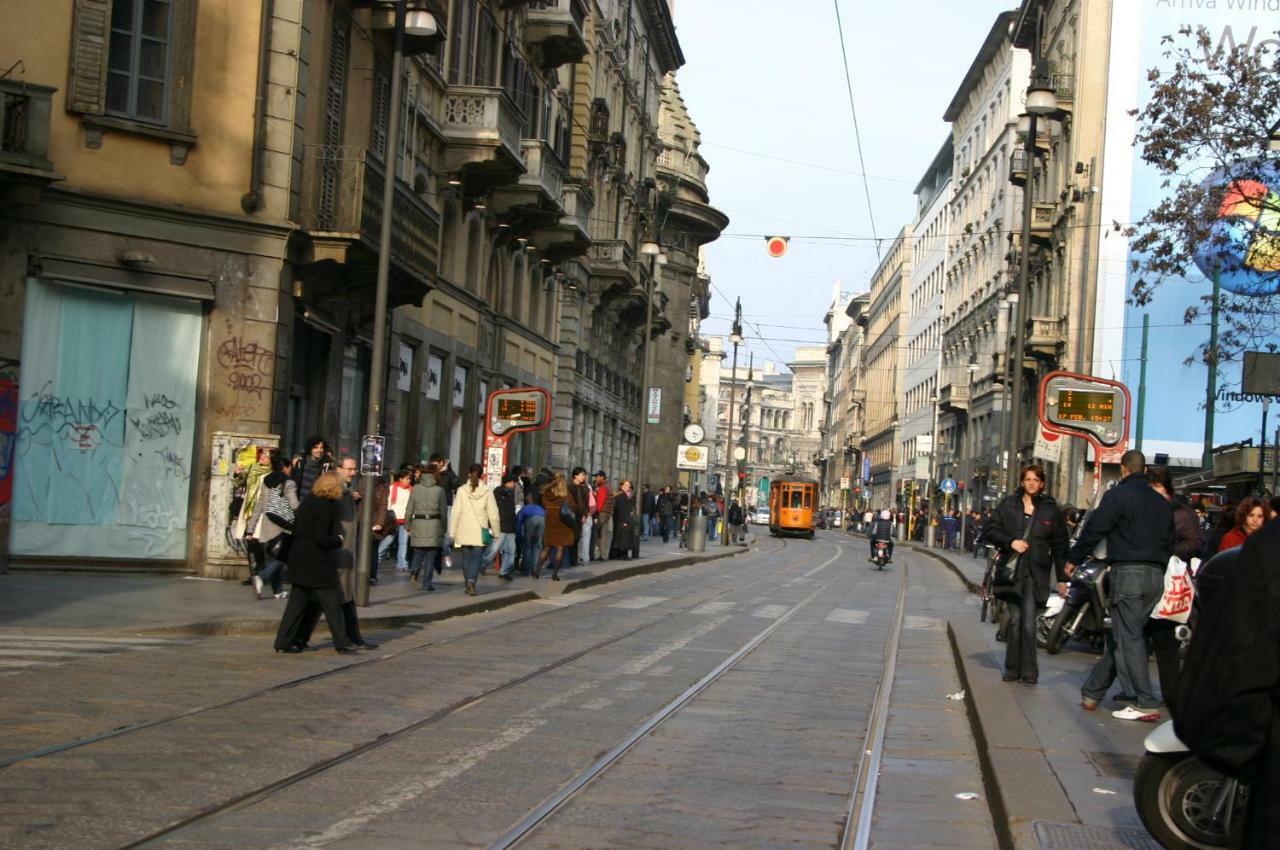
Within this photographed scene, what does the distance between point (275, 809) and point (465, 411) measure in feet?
92.3

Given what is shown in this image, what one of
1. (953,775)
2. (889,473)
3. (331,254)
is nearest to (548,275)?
(331,254)

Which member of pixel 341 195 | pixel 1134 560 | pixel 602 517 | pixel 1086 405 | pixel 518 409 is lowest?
pixel 602 517

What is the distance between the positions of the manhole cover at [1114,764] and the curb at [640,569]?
15737mm

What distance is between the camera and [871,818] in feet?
26.9

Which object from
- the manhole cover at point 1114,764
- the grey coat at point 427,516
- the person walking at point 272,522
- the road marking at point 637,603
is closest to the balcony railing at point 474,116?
the road marking at point 637,603

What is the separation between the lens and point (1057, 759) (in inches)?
369

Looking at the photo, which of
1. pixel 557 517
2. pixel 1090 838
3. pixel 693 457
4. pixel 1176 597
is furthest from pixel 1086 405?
pixel 693 457

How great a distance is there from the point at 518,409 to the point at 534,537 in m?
2.05

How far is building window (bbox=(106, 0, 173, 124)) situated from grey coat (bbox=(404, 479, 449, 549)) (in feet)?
19.1

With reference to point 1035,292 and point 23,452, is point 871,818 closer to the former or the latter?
point 23,452

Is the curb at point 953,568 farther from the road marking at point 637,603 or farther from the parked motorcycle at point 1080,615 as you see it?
the parked motorcycle at point 1080,615

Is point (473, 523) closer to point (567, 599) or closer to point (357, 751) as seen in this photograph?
point (567, 599)

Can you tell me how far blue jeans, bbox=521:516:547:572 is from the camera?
26203 millimetres

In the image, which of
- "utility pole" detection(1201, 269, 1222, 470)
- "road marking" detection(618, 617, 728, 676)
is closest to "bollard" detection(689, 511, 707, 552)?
"utility pole" detection(1201, 269, 1222, 470)
